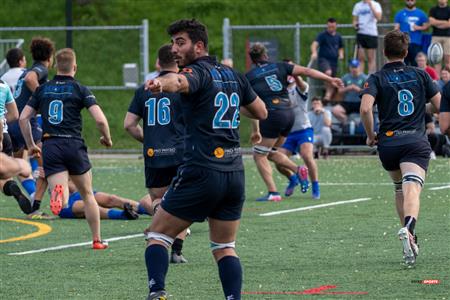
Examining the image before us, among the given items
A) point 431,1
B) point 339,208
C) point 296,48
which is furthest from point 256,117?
point 431,1

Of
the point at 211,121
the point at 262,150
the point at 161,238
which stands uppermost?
the point at 211,121

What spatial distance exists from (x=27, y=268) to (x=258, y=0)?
26657 mm

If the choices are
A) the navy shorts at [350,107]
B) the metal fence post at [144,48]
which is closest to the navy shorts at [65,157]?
the metal fence post at [144,48]

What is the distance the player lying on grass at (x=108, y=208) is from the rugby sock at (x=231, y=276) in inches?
262

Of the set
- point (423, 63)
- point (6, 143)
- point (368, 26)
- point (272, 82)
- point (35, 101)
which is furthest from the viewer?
point (368, 26)

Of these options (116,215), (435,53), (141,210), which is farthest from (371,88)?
→ (435,53)

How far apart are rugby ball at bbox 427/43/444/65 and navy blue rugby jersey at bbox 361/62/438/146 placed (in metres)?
14.8

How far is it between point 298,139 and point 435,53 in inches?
327

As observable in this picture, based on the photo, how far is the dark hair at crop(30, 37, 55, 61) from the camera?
15.4m

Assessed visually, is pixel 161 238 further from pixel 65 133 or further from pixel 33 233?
pixel 33 233

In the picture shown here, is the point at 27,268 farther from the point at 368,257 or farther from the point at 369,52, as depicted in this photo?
the point at 369,52

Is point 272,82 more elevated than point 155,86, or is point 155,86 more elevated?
point 155,86

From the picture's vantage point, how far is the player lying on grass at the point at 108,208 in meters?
15.3

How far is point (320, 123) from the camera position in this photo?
2542cm
